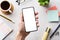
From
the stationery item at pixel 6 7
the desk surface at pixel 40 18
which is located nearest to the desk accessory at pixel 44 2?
the desk surface at pixel 40 18

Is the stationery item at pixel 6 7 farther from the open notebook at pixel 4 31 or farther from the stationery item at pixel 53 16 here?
the stationery item at pixel 53 16

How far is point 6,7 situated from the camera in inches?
49.4

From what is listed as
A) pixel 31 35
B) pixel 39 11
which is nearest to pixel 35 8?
pixel 39 11

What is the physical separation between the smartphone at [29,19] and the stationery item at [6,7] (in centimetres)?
10

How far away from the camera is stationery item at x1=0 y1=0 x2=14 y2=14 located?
1.24m

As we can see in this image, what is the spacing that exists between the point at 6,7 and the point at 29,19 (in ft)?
0.52

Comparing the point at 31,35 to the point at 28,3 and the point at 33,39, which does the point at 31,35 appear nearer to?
the point at 33,39

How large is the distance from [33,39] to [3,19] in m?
0.17

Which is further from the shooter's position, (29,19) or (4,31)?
(4,31)

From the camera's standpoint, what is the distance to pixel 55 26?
1.23 meters

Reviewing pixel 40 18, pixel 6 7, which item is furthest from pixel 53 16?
pixel 6 7

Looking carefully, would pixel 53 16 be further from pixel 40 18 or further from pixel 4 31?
pixel 4 31

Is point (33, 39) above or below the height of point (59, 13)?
below

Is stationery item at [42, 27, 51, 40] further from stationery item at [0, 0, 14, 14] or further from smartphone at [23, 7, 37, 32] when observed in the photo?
stationery item at [0, 0, 14, 14]
